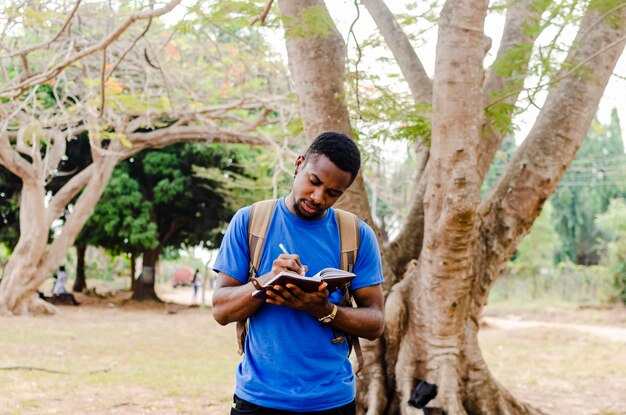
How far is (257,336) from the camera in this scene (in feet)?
8.13

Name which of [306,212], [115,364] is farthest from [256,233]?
[115,364]

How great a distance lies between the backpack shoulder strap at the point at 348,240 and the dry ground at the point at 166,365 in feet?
15.0

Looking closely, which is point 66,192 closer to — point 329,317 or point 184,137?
point 184,137

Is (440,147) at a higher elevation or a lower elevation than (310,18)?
lower

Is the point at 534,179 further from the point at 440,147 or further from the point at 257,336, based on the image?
the point at 257,336

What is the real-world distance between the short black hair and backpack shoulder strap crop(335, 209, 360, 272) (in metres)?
0.18

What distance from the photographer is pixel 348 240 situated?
2600 mm

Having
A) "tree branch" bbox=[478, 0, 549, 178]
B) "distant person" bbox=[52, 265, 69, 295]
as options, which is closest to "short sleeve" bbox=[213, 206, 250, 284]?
"tree branch" bbox=[478, 0, 549, 178]

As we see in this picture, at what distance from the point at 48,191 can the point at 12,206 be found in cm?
162

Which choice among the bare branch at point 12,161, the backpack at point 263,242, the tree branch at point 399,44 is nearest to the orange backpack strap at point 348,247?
the backpack at point 263,242

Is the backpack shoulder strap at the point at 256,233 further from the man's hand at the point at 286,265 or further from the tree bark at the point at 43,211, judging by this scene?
the tree bark at the point at 43,211

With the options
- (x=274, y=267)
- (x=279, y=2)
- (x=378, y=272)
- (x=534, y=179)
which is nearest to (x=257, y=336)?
(x=274, y=267)

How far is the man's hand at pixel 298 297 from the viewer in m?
2.21

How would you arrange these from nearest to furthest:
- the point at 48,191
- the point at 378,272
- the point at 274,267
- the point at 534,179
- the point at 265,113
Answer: the point at 274,267 < the point at 378,272 < the point at 534,179 < the point at 265,113 < the point at 48,191
